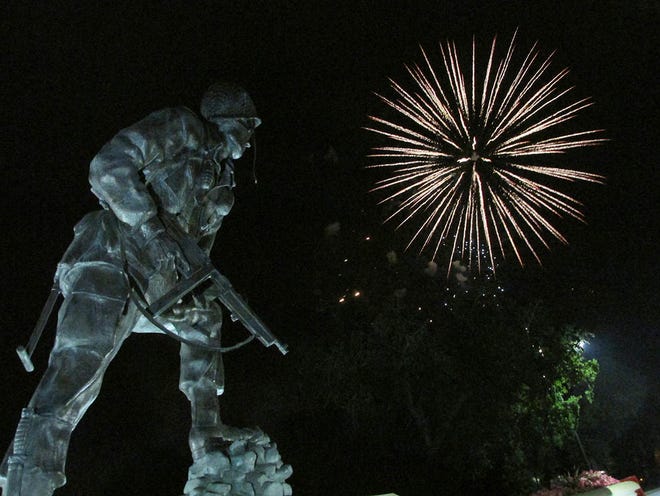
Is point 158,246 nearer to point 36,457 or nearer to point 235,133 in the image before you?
point 235,133

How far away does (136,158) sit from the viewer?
4.21 meters

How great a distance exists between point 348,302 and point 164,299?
1152 centimetres

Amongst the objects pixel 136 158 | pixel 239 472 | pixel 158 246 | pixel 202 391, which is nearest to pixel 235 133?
pixel 136 158

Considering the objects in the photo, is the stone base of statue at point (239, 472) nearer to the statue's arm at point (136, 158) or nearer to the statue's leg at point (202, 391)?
the statue's leg at point (202, 391)

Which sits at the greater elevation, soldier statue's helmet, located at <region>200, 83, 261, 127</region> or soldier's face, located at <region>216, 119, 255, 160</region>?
soldier statue's helmet, located at <region>200, 83, 261, 127</region>

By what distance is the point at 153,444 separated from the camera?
10359 millimetres

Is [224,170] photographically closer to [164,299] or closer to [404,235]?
[164,299]

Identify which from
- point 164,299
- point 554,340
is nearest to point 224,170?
point 164,299

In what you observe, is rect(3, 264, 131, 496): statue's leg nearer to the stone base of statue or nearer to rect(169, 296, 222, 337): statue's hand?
rect(169, 296, 222, 337): statue's hand

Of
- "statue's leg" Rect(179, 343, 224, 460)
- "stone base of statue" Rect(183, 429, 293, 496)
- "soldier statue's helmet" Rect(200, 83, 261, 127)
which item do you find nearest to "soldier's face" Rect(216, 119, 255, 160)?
"soldier statue's helmet" Rect(200, 83, 261, 127)

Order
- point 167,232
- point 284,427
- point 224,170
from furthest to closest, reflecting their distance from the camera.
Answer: point 284,427
point 224,170
point 167,232

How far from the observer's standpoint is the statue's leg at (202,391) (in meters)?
4.10

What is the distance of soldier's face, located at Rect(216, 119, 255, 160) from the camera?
4859mm

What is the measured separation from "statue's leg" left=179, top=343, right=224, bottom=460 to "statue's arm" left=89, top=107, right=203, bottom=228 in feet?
3.39
